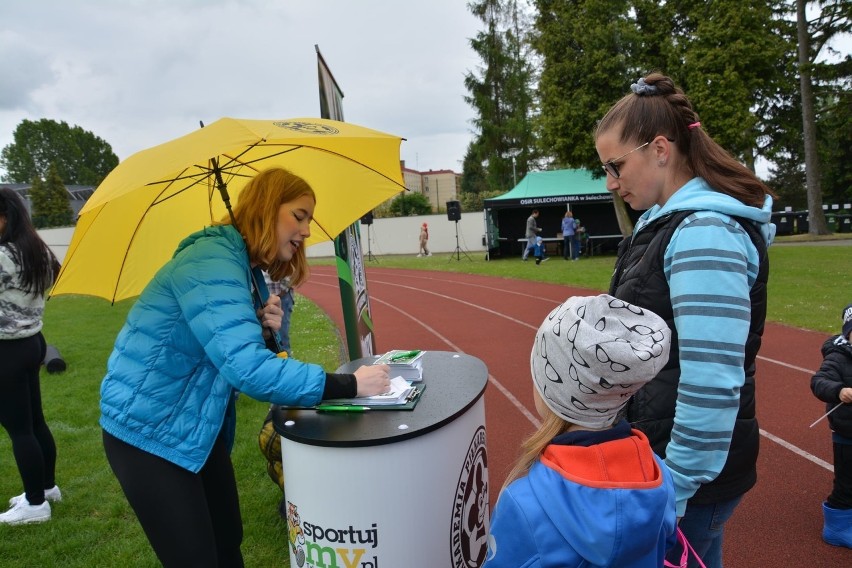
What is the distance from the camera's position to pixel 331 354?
24.7 feet

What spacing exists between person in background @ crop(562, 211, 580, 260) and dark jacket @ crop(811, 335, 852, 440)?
55.5 feet

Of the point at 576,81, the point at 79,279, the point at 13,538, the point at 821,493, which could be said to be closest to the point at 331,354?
the point at 13,538

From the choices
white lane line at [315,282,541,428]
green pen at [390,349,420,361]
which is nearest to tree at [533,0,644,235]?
white lane line at [315,282,541,428]

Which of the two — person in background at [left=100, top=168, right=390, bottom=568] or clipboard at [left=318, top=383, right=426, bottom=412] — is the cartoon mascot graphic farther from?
clipboard at [left=318, top=383, right=426, bottom=412]

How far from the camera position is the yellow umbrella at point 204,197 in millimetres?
2379

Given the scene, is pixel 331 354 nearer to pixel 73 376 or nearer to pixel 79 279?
pixel 73 376

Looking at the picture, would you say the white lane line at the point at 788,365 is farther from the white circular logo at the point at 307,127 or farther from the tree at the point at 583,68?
the tree at the point at 583,68

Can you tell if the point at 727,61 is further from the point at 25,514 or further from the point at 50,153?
the point at 50,153

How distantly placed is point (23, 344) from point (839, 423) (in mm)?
4781

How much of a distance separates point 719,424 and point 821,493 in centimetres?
325

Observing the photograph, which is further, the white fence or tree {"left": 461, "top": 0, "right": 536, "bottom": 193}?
tree {"left": 461, "top": 0, "right": 536, "bottom": 193}

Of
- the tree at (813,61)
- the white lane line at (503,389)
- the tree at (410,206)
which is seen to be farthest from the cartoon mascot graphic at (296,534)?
the tree at (410,206)

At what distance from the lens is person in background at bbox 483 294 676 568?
1.17 metres

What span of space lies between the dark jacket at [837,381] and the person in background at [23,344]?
4657mm
